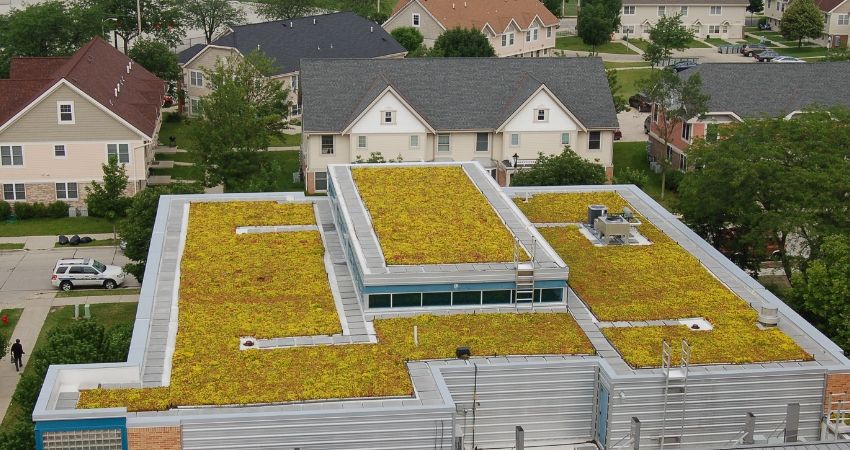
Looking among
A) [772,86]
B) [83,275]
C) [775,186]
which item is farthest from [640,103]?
[83,275]

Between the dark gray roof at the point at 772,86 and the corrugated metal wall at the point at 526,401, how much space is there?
44.5 m

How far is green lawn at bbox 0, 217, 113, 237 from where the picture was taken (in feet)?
221

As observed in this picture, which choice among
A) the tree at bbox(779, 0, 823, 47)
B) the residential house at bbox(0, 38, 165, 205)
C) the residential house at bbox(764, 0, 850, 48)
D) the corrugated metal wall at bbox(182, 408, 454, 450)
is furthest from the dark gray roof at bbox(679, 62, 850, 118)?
the residential house at bbox(764, 0, 850, 48)

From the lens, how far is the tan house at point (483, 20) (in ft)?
357

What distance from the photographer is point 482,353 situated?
38.0 meters

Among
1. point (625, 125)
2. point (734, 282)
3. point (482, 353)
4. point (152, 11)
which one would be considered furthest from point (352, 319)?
point (152, 11)

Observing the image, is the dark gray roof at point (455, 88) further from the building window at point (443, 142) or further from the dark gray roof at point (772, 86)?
the dark gray roof at point (772, 86)

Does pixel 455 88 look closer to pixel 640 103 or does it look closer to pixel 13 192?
pixel 640 103

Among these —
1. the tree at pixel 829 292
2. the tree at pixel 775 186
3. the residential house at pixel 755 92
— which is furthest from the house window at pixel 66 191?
the tree at pixel 829 292

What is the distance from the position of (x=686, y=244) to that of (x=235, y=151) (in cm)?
2845

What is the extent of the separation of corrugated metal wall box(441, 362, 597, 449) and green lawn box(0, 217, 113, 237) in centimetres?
3639

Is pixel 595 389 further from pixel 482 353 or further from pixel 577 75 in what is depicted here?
pixel 577 75

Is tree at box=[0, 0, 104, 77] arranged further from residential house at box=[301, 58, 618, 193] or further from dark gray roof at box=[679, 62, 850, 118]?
dark gray roof at box=[679, 62, 850, 118]

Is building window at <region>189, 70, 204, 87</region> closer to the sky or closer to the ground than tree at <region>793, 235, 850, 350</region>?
closer to the sky
